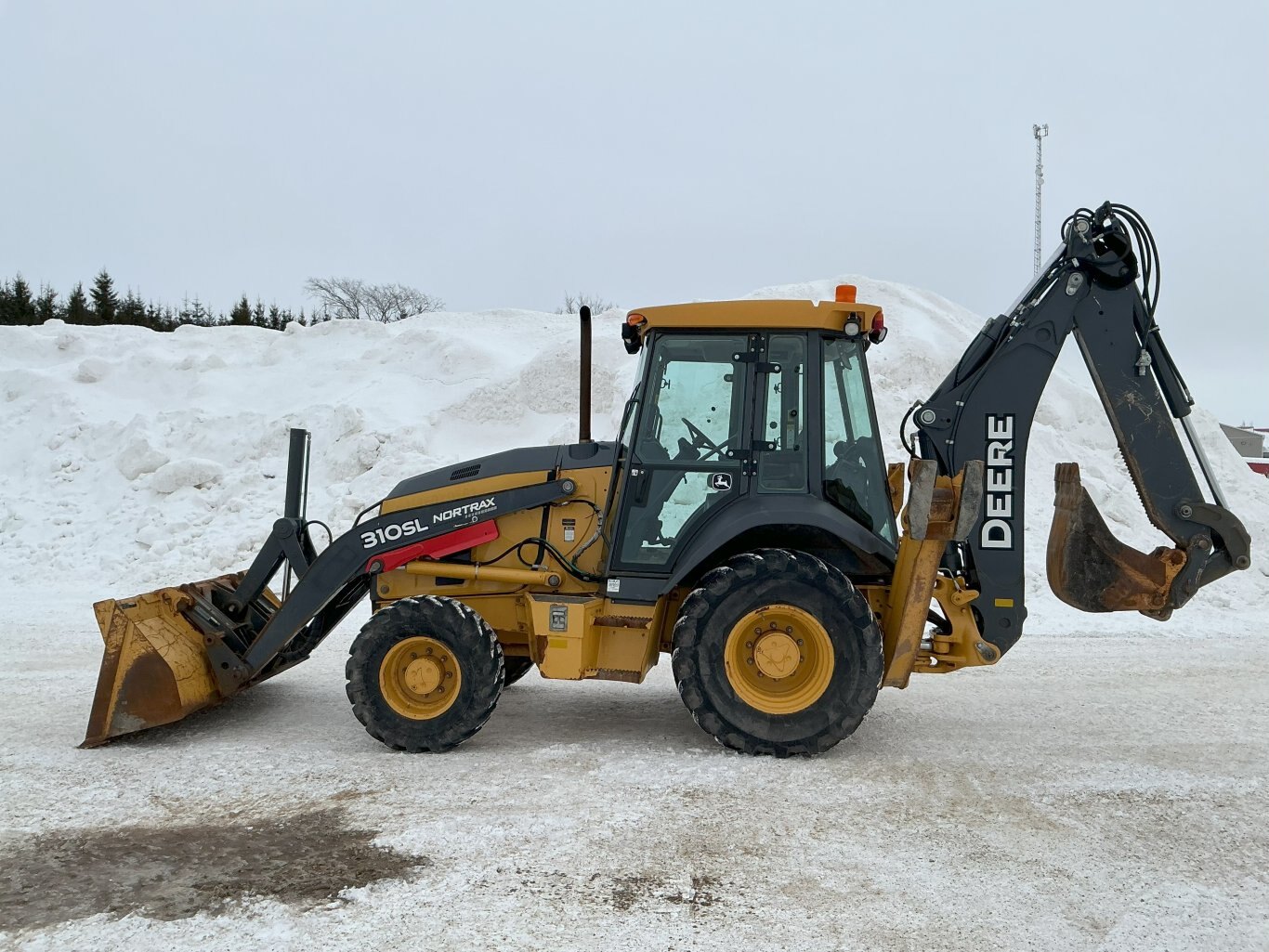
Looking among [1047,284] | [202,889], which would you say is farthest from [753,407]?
[202,889]

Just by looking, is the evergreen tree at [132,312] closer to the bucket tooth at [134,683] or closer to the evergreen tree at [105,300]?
the evergreen tree at [105,300]

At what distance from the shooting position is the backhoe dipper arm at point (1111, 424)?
18.3 ft

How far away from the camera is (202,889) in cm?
378

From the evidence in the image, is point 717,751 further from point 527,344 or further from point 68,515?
point 527,344

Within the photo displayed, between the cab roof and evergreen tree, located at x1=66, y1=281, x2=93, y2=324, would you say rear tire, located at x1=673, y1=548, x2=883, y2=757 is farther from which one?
evergreen tree, located at x1=66, y1=281, x2=93, y2=324

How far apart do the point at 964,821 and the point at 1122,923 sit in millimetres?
985

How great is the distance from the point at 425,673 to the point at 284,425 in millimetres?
11112

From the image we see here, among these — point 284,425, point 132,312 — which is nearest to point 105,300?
point 132,312

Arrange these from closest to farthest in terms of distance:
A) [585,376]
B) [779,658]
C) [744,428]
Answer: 1. [779,658]
2. [744,428]
3. [585,376]

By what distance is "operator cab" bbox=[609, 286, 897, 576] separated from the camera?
553cm

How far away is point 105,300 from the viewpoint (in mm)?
30594

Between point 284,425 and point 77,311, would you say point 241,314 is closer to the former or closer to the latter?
point 77,311

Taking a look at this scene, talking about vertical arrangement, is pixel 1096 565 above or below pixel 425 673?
above

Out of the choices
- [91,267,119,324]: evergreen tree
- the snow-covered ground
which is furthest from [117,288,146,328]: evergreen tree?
the snow-covered ground
